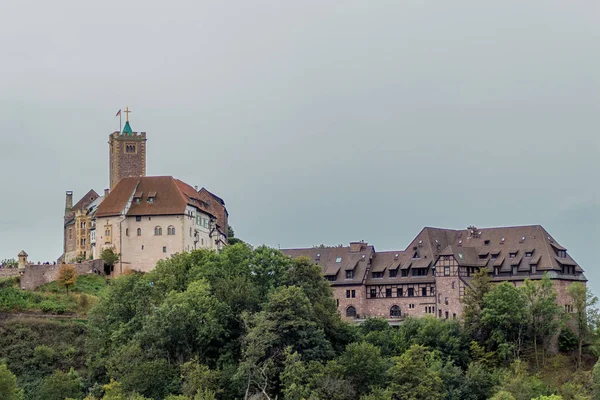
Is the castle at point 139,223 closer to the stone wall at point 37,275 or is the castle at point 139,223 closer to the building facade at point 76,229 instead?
the building facade at point 76,229

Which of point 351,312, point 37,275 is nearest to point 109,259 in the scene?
point 37,275

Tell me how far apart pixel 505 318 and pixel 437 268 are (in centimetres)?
1106

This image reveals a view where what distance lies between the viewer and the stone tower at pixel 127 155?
450 ft

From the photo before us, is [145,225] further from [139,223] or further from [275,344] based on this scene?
[275,344]

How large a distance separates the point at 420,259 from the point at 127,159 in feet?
116

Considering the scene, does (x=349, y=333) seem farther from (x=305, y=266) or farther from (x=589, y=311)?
(x=589, y=311)

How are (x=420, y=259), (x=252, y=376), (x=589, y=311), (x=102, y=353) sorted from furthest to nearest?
(x=420, y=259) < (x=589, y=311) < (x=102, y=353) < (x=252, y=376)

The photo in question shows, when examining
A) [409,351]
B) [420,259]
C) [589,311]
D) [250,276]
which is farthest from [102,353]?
[589,311]

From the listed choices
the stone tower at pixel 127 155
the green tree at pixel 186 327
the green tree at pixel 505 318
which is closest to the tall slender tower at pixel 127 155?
the stone tower at pixel 127 155

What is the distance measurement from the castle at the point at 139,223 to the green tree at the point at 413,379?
36823 mm

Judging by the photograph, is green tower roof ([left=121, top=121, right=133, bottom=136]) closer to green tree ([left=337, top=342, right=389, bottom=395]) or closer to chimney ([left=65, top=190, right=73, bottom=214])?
chimney ([left=65, top=190, right=73, bottom=214])

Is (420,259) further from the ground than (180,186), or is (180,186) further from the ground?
(180,186)

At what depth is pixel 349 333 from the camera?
10425cm

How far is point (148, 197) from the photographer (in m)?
130
